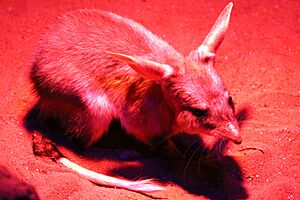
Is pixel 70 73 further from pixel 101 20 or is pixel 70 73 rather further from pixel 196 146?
pixel 196 146

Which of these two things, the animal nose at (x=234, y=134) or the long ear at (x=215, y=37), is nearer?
the animal nose at (x=234, y=134)

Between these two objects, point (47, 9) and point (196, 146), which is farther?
point (47, 9)

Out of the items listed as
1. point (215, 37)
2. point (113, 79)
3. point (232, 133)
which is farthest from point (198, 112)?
point (113, 79)

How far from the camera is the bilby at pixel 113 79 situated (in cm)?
373

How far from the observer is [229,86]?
465cm

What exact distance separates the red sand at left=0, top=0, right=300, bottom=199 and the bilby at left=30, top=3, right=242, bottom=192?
0.25 meters

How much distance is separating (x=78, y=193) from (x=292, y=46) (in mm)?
2657

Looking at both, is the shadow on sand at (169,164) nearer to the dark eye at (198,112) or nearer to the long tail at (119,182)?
the long tail at (119,182)

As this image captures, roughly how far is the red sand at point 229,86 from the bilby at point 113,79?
10.0 inches

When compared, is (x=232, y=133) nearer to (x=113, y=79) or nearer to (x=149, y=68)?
(x=149, y=68)

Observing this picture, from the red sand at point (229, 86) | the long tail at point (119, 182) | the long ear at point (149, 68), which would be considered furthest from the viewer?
the long tail at point (119, 182)

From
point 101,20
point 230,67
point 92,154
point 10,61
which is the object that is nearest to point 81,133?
point 92,154

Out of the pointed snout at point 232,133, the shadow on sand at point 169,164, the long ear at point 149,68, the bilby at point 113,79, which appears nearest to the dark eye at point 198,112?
the bilby at point 113,79

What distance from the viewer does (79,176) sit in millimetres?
3805
